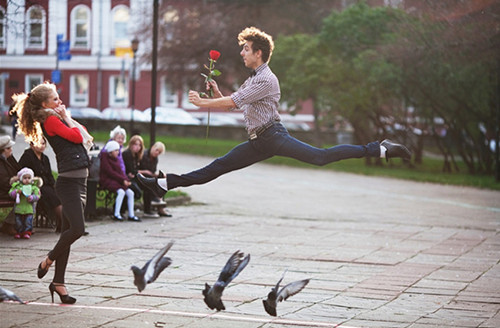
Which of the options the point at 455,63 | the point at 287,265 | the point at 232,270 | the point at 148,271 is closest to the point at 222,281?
the point at 232,270

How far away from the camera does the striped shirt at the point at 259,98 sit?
702 centimetres

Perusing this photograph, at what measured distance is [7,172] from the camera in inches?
481

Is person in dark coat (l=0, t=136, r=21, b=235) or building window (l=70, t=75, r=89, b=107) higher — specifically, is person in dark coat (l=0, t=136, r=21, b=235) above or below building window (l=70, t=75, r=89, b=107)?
below

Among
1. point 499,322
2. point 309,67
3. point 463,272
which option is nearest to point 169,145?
point 309,67

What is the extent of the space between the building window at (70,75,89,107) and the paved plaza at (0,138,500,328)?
3496 cm

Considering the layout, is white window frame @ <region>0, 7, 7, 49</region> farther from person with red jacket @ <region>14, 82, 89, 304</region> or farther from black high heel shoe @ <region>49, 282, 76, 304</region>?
black high heel shoe @ <region>49, 282, 76, 304</region>

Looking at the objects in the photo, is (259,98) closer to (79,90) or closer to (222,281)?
(222,281)

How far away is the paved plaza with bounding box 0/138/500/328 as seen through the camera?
23.3ft

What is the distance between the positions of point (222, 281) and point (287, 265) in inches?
153

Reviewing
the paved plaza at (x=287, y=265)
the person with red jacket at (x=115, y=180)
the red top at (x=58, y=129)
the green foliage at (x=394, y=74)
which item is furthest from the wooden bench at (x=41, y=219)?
the green foliage at (x=394, y=74)

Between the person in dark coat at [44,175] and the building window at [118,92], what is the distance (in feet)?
139

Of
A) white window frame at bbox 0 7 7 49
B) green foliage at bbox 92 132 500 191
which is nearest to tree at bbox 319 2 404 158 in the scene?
green foliage at bbox 92 132 500 191

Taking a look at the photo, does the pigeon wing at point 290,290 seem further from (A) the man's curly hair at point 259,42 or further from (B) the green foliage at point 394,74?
(B) the green foliage at point 394,74

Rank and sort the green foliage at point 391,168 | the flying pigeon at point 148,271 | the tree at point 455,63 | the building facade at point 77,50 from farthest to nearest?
1. the green foliage at point 391,168
2. the tree at point 455,63
3. the building facade at point 77,50
4. the flying pigeon at point 148,271
